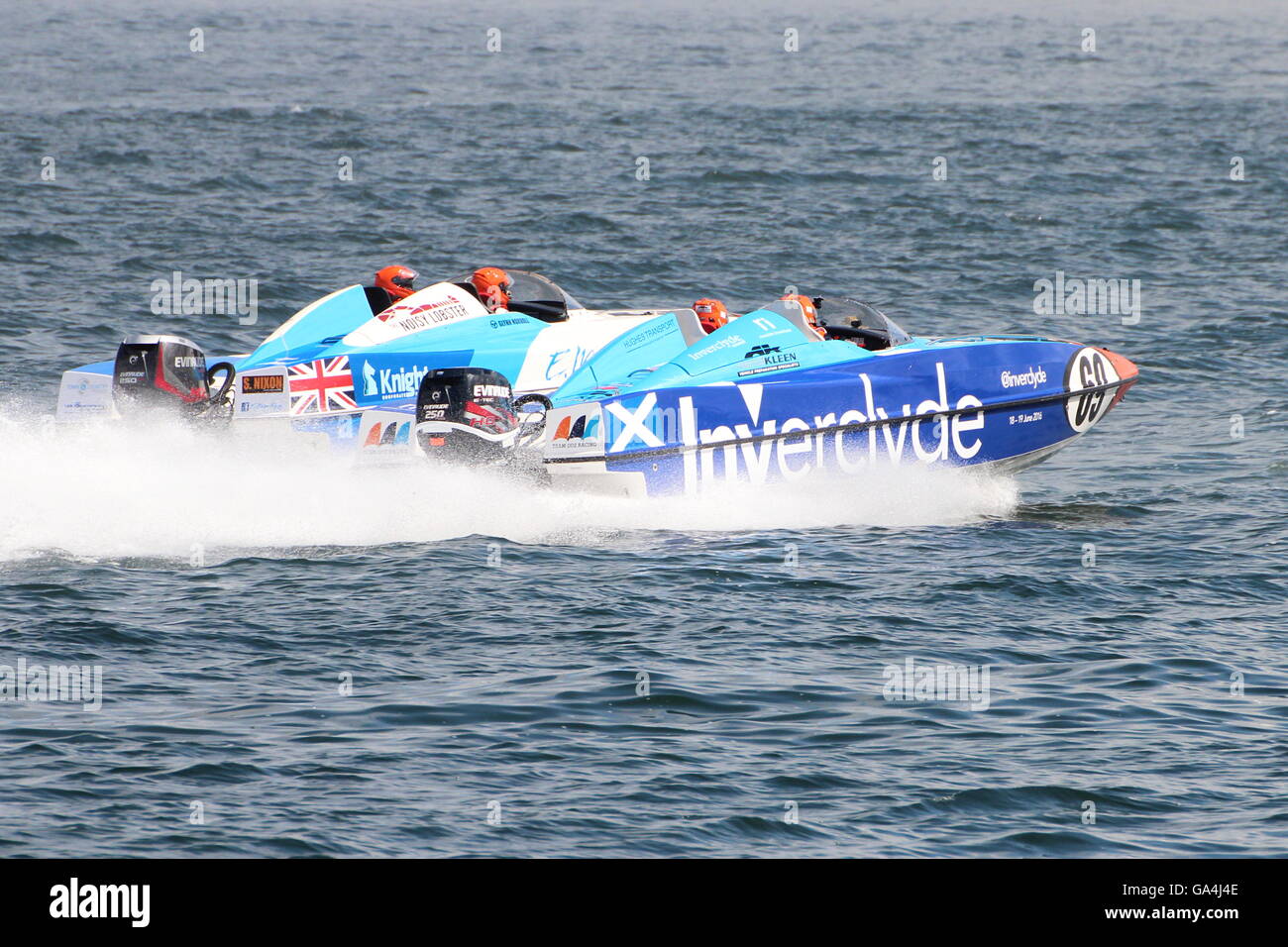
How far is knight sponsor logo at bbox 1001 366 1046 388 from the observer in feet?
42.4

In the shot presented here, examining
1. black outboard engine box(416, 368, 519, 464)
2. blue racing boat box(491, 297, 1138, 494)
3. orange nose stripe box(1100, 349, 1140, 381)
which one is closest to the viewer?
black outboard engine box(416, 368, 519, 464)

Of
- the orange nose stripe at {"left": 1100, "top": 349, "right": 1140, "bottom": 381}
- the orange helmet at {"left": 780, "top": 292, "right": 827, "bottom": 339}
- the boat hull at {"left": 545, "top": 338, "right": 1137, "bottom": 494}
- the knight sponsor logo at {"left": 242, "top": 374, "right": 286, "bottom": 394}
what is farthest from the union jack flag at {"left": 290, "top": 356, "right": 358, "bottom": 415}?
the orange nose stripe at {"left": 1100, "top": 349, "right": 1140, "bottom": 381}

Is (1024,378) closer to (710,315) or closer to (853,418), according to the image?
(853,418)

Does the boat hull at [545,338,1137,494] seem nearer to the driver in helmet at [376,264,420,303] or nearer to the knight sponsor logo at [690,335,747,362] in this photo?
the knight sponsor logo at [690,335,747,362]

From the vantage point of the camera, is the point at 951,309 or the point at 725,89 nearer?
the point at 951,309

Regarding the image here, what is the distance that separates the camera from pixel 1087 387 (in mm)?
13234

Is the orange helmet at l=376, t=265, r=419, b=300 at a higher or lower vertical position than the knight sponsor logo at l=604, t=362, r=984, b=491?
higher

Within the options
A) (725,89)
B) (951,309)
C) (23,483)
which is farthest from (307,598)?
(725,89)

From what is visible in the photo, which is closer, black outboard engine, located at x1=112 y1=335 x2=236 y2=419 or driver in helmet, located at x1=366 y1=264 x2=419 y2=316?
black outboard engine, located at x1=112 y1=335 x2=236 y2=419

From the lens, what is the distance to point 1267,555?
11039 mm

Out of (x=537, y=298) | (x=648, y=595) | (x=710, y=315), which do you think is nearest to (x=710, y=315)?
(x=710, y=315)

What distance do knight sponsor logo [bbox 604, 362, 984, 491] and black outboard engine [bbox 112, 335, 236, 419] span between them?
327 centimetres

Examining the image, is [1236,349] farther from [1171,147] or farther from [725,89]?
[725,89]

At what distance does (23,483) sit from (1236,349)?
12.6 metres
